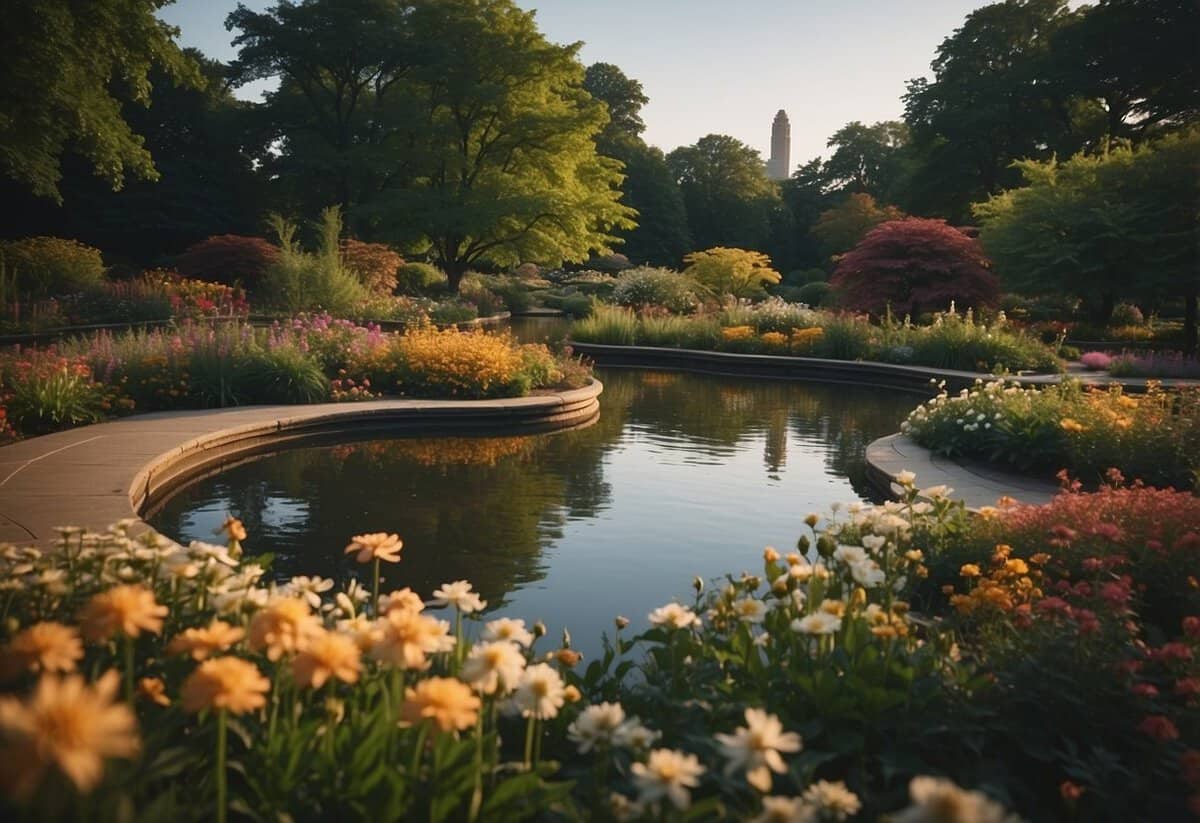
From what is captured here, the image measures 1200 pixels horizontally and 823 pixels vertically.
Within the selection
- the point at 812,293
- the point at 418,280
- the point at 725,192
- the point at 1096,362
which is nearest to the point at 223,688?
the point at 1096,362

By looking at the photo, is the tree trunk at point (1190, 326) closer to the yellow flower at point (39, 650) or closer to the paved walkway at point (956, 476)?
the paved walkway at point (956, 476)

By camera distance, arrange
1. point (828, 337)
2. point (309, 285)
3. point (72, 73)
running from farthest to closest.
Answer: point (309, 285) → point (828, 337) → point (72, 73)

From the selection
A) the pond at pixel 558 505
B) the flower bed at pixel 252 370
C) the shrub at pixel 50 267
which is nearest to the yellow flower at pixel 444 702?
the pond at pixel 558 505

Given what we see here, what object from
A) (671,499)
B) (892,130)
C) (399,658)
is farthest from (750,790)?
(892,130)

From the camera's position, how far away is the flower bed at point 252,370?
9.13 m

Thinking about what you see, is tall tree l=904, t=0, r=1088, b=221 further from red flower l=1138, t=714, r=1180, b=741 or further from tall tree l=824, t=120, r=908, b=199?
red flower l=1138, t=714, r=1180, b=741

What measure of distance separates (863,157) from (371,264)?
38792 millimetres

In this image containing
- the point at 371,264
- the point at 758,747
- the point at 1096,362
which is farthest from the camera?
the point at 371,264

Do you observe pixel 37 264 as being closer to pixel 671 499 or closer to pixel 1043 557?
pixel 671 499

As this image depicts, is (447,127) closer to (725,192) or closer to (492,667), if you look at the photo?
(725,192)

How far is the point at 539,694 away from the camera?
2.05m

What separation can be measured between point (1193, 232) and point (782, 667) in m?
19.5

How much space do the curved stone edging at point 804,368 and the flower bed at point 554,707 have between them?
39.7 feet

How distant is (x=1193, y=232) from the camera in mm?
18125
